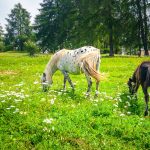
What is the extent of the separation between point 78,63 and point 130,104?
3.59m

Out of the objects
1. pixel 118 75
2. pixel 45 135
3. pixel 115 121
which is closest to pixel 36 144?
pixel 45 135

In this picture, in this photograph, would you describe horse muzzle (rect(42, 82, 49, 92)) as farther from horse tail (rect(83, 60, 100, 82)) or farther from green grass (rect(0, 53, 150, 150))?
horse tail (rect(83, 60, 100, 82))

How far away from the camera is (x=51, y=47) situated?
9450 cm

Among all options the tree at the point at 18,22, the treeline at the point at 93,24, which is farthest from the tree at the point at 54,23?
the tree at the point at 18,22

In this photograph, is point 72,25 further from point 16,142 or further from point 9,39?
point 16,142

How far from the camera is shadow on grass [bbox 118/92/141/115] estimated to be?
601 inches

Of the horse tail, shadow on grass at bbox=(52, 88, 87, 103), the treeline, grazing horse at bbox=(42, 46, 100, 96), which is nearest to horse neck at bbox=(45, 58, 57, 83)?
grazing horse at bbox=(42, 46, 100, 96)

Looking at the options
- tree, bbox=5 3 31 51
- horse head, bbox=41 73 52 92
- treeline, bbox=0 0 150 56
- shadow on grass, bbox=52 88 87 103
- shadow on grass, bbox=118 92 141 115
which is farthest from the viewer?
tree, bbox=5 3 31 51

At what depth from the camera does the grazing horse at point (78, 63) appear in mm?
17538

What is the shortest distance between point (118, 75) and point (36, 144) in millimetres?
20361

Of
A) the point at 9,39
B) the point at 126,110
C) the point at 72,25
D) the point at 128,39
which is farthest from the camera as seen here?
the point at 9,39

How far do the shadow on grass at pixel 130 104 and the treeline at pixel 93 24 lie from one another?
4610 cm

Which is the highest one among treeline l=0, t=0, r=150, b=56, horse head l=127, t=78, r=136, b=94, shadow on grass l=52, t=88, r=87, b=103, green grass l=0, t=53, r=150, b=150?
treeline l=0, t=0, r=150, b=56

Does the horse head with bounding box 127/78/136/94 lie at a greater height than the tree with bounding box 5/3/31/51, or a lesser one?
lesser
